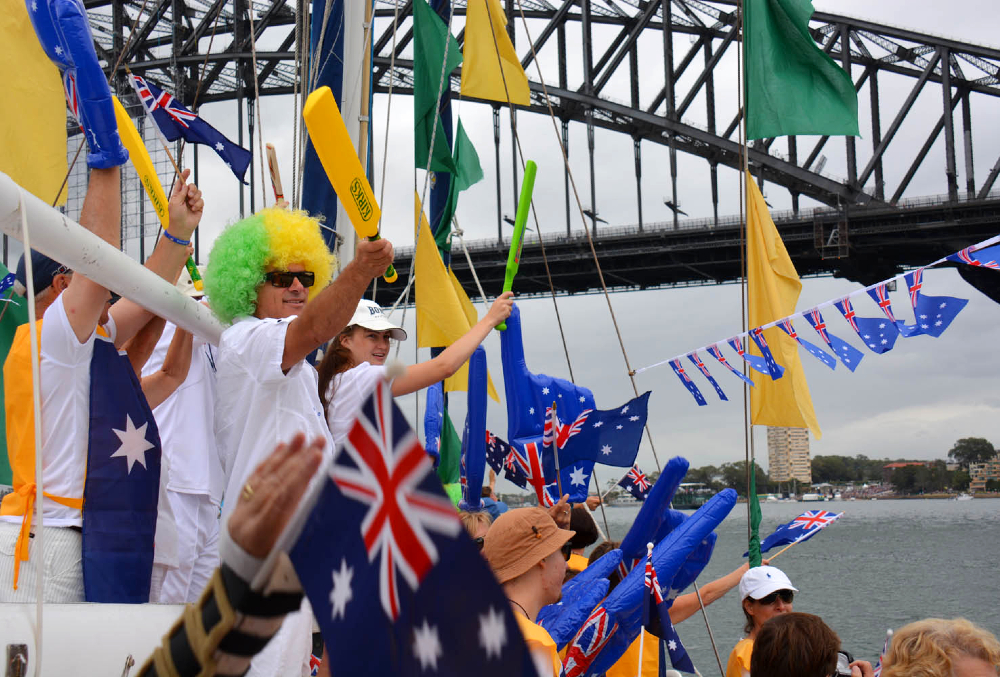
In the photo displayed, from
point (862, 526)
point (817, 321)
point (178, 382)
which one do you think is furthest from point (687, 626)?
point (862, 526)

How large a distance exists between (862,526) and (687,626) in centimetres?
3780

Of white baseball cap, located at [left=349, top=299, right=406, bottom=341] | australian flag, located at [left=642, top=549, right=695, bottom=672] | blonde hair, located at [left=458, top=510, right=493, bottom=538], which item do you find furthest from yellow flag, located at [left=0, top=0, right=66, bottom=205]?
blonde hair, located at [left=458, top=510, right=493, bottom=538]

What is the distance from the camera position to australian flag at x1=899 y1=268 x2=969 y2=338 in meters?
4.98

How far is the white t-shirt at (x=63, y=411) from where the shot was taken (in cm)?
190

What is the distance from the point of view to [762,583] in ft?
11.5

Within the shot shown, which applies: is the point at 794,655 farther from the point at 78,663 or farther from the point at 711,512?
the point at 78,663

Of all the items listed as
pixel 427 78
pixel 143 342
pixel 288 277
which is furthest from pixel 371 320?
pixel 427 78

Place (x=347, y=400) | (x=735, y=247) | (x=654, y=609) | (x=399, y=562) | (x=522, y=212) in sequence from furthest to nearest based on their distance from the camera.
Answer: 1. (x=735, y=247)
2. (x=522, y=212)
3. (x=654, y=609)
4. (x=347, y=400)
5. (x=399, y=562)

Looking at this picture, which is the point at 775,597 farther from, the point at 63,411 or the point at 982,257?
the point at 63,411

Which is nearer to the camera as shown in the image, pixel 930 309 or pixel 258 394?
pixel 258 394

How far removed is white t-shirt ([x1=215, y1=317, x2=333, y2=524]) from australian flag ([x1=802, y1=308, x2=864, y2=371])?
3.86 meters

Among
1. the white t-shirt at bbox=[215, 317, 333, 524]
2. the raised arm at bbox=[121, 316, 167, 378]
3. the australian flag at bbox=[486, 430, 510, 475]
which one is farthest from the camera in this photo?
the australian flag at bbox=[486, 430, 510, 475]

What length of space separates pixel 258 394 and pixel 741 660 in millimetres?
2026

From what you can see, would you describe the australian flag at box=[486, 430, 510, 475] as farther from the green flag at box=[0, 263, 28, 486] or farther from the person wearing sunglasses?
the person wearing sunglasses
